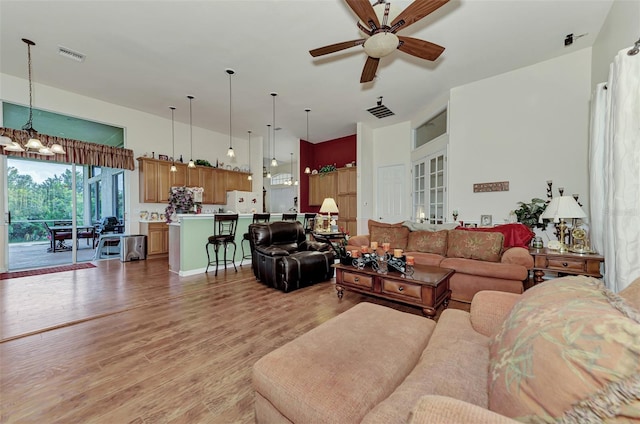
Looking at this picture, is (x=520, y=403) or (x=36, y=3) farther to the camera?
(x=36, y=3)

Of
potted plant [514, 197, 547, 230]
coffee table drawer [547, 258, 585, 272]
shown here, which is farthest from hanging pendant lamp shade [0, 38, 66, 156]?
potted plant [514, 197, 547, 230]

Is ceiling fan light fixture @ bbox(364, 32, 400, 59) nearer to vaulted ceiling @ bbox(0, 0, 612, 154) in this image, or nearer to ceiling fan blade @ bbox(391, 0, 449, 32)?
ceiling fan blade @ bbox(391, 0, 449, 32)

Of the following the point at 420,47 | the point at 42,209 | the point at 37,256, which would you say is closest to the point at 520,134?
the point at 420,47

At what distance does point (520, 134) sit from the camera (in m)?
4.21

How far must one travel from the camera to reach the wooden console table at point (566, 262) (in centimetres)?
273

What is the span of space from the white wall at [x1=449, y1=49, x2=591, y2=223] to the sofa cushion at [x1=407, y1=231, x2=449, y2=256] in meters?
1.35

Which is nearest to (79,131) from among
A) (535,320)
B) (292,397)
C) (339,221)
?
(339,221)

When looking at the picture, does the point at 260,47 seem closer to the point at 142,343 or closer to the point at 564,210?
the point at 142,343

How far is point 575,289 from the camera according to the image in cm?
86

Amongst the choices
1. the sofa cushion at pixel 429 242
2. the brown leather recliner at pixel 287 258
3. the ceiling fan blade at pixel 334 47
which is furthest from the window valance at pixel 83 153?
the sofa cushion at pixel 429 242

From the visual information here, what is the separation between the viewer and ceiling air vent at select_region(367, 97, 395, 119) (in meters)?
5.73

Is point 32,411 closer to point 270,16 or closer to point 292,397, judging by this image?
point 292,397

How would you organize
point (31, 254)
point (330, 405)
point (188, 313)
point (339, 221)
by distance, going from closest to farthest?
point (330, 405), point (188, 313), point (31, 254), point (339, 221)

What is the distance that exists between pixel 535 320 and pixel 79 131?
7.80m
